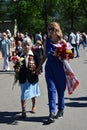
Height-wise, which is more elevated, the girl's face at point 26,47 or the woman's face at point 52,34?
the woman's face at point 52,34

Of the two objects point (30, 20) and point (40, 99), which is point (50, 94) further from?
point (30, 20)

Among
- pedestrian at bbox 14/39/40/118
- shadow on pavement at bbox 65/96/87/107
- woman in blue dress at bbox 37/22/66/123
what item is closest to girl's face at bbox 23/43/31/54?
pedestrian at bbox 14/39/40/118

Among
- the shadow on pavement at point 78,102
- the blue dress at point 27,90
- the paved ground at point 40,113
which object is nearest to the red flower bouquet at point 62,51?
the blue dress at point 27,90

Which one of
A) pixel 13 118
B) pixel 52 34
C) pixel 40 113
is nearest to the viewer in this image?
pixel 52 34

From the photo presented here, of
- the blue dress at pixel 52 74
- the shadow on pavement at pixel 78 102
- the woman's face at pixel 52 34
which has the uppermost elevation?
the woman's face at pixel 52 34

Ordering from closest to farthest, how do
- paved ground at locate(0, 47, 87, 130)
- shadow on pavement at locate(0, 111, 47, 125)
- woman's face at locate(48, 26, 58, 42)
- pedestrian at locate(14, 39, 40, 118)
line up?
1. paved ground at locate(0, 47, 87, 130)
2. woman's face at locate(48, 26, 58, 42)
3. shadow on pavement at locate(0, 111, 47, 125)
4. pedestrian at locate(14, 39, 40, 118)

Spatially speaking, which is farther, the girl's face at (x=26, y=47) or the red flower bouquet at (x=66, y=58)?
the girl's face at (x=26, y=47)

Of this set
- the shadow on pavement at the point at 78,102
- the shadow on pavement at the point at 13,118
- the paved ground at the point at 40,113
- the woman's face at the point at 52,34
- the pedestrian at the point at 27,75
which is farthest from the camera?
the shadow on pavement at the point at 78,102

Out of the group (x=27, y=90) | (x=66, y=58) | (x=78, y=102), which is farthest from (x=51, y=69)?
(x=78, y=102)

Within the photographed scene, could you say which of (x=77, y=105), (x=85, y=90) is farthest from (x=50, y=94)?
(x=85, y=90)

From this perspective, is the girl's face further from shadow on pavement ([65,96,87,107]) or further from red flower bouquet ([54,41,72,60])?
shadow on pavement ([65,96,87,107])

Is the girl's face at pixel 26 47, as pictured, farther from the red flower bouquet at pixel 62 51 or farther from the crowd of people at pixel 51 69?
the red flower bouquet at pixel 62 51

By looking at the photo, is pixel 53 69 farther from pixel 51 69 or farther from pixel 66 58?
pixel 66 58

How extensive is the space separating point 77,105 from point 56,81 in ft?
6.41
